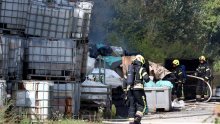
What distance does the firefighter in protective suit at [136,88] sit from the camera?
43.0ft

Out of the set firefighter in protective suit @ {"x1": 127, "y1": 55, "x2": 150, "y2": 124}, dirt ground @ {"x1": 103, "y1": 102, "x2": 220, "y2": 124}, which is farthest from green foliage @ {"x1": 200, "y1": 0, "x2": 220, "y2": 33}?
firefighter in protective suit @ {"x1": 127, "y1": 55, "x2": 150, "y2": 124}

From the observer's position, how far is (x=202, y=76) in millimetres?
21469

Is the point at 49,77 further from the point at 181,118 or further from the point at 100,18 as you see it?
the point at 100,18

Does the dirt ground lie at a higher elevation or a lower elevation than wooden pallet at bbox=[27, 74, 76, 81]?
lower

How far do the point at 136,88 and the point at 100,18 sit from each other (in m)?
21.3

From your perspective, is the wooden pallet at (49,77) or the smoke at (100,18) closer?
the wooden pallet at (49,77)

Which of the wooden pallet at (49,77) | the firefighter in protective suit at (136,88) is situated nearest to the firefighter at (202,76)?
the firefighter in protective suit at (136,88)

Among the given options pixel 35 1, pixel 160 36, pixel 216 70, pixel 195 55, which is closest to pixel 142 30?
pixel 160 36

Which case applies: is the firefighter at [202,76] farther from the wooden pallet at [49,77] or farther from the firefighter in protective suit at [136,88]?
the wooden pallet at [49,77]

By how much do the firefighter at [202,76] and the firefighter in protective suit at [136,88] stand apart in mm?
8424

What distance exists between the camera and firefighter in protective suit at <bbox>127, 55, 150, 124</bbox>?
13.1 m

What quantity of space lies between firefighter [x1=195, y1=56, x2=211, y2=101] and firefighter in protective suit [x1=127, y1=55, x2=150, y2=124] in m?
8.42

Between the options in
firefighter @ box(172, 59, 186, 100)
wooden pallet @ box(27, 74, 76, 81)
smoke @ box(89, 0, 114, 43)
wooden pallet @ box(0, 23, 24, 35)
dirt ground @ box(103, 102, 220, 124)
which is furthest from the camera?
smoke @ box(89, 0, 114, 43)

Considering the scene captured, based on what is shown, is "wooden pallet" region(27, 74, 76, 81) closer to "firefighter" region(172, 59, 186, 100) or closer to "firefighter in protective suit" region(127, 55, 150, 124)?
"firefighter in protective suit" region(127, 55, 150, 124)
